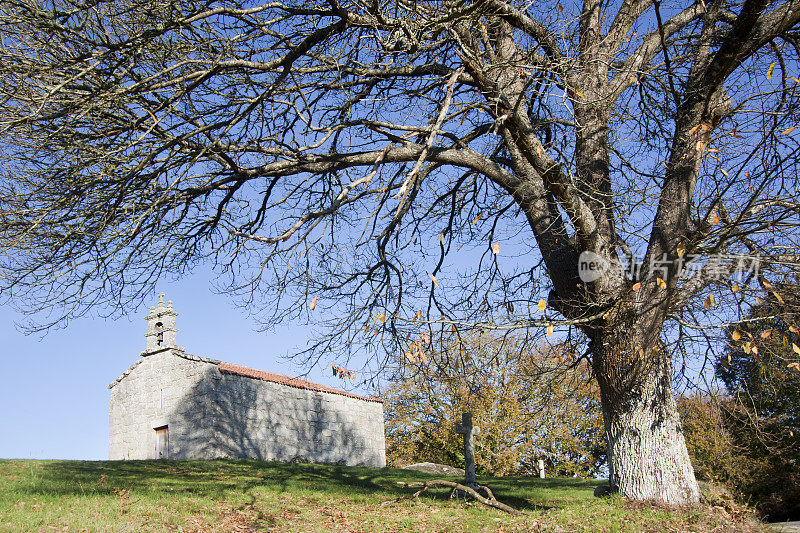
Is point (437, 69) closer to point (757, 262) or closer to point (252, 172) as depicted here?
point (252, 172)

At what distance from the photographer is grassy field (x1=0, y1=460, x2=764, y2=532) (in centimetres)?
727

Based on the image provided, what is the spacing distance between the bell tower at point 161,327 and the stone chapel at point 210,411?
1.3 inches

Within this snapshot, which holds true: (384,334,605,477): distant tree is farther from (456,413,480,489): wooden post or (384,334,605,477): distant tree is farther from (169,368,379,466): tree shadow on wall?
(456,413,480,489): wooden post

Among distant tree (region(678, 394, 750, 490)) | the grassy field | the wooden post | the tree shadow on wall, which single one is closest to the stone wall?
the tree shadow on wall

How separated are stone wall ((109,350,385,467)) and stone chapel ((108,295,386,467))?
0.03 m

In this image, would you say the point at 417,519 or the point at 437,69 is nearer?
the point at 437,69

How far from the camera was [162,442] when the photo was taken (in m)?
20.3

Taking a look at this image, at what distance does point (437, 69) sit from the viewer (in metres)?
8.52

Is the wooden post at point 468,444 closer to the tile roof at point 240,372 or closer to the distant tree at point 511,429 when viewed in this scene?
the tile roof at point 240,372

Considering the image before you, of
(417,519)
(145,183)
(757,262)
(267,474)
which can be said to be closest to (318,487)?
(267,474)

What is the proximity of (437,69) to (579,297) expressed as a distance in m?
3.90

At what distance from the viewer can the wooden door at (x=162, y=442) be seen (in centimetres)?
2009

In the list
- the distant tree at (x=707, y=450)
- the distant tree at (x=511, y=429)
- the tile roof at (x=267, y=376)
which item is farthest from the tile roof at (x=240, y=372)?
the distant tree at (x=707, y=450)

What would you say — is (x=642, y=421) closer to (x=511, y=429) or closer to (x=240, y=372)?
(x=240, y=372)
